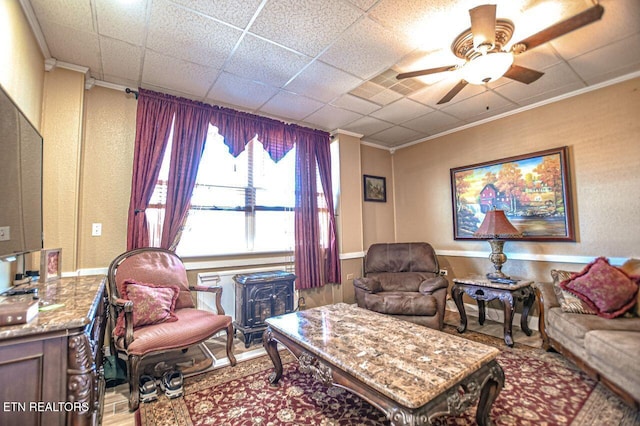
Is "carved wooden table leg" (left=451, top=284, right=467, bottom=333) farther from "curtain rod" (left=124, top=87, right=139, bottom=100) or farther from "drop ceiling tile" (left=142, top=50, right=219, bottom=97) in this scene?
"curtain rod" (left=124, top=87, right=139, bottom=100)

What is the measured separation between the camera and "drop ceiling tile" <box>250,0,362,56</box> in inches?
76.4

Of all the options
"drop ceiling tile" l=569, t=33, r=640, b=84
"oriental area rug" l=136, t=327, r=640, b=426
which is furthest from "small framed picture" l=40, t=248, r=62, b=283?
"drop ceiling tile" l=569, t=33, r=640, b=84

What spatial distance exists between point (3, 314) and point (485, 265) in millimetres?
4439

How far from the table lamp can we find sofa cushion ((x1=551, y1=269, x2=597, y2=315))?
0.58 m

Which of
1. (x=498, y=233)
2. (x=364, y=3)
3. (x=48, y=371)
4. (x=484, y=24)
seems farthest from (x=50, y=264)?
(x=498, y=233)

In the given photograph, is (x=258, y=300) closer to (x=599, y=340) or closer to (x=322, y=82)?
(x=322, y=82)

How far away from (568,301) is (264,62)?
3.44m

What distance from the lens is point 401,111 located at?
3.61m

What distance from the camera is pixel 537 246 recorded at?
133 inches

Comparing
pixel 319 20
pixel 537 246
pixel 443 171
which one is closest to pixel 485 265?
pixel 537 246

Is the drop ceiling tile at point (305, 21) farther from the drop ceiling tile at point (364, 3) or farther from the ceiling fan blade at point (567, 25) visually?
the ceiling fan blade at point (567, 25)

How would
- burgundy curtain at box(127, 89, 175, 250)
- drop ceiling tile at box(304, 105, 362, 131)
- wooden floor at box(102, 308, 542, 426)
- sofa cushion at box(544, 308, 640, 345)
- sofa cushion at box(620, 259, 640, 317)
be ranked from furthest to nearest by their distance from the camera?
drop ceiling tile at box(304, 105, 362, 131), burgundy curtain at box(127, 89, 175, 250), sofa cushion at box(620, 259, 640, 317), sofa cushion at box(544, 308, 640, 345), wooden floor at box(102, 308, 542, 426)

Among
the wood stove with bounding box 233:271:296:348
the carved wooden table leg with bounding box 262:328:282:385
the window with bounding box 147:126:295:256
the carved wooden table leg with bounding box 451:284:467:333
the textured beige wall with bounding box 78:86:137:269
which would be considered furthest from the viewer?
the carved wooden table leg with bounding box 451:284:467:333

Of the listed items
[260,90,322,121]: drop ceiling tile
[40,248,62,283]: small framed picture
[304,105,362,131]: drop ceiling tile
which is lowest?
[40,248,62,283]: small framed picture
